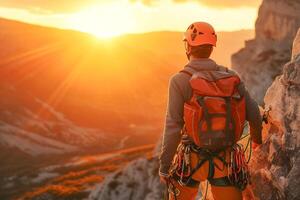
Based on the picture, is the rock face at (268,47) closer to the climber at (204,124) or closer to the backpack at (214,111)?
the climber at (204,124)

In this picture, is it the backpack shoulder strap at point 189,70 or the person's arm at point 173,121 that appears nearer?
the person's arm at point 173,121

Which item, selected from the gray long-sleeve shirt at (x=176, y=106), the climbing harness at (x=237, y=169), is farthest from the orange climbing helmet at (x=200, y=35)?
the climbing harness at (x=237, y=169)

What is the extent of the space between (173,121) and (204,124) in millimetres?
578

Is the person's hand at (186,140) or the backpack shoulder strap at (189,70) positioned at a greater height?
the backpack shoulder strap at (189,70)

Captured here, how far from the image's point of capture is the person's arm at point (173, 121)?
754cm

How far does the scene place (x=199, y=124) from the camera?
23.9ft

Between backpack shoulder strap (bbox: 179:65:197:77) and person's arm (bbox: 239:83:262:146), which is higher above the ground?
backpack shoulder strap (bbox: 179:65:197:77)

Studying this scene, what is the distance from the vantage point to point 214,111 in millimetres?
7211

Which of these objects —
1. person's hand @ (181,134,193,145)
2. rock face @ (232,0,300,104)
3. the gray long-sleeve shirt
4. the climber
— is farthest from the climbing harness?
rock face @ (232,0,300,104)

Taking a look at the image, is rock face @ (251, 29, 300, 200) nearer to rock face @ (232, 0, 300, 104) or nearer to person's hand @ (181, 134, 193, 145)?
person's hand @ (181, 134, 193, 145)

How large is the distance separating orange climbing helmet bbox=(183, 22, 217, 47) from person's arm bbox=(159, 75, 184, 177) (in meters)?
0.76

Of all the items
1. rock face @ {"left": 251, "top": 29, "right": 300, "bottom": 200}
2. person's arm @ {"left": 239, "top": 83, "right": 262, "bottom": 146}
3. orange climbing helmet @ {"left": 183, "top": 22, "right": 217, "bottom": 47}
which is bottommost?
rock face @ {"left": 251, "top": 29, "right": 300, "bottom": 200}

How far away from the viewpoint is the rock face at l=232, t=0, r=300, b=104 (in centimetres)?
7394

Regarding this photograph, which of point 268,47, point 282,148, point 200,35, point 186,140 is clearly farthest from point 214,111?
point 268,47
